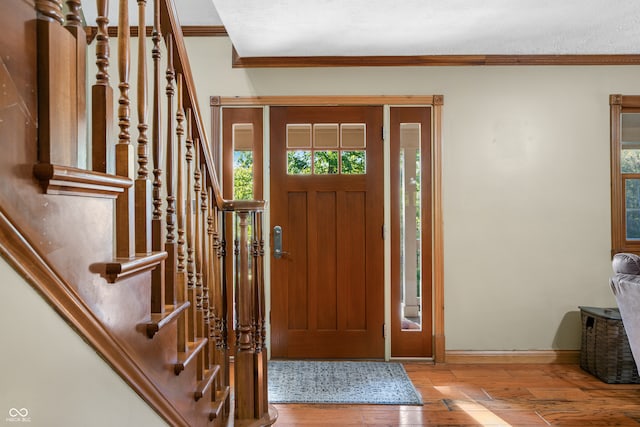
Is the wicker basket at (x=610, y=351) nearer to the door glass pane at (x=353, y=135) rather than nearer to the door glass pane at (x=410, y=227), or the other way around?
the door glass pane at (x=410, y=227)

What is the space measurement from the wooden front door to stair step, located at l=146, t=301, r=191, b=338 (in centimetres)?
219

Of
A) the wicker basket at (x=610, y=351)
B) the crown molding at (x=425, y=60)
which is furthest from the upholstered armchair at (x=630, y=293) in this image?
the crown molding at (x=425, y=60)

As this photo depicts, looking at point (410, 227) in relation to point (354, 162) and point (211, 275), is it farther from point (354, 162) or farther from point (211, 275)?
point (211, 275)

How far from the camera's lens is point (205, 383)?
1.56 meters

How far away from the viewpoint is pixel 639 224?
3535mm

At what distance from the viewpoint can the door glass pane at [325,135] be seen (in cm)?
351

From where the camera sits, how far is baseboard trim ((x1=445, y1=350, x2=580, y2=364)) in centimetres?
348

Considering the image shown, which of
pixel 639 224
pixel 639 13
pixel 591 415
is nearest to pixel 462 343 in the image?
pixel 591 415

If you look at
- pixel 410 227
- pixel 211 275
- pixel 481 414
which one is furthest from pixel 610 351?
pixel 211 275

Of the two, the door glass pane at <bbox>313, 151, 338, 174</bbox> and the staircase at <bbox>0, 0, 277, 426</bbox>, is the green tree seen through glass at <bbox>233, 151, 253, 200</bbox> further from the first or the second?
the staircase at <bbox>0, 0, 277, 426</bbox>

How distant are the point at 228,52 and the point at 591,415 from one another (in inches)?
137

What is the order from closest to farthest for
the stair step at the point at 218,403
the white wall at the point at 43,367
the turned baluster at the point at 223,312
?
1. the white wall at the point at 43,367
2. the stair step at the point at 218,403
3. the turned baluster at the point at 223,312

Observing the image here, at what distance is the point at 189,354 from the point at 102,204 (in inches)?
27.3

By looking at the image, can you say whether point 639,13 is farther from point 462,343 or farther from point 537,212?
point 462,343
